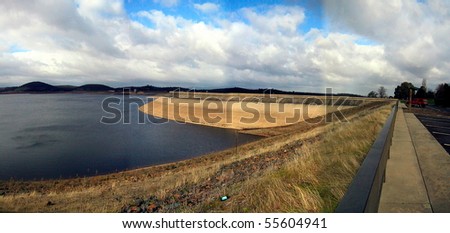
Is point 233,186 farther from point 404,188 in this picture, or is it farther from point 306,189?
point 404,188

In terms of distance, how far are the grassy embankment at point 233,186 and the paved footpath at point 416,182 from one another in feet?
2.05

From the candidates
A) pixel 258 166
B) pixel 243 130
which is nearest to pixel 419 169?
pixel 258 166

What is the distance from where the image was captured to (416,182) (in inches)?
186

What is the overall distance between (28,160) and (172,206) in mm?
17502

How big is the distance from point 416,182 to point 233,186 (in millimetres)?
4731

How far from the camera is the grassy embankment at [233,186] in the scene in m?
4.73

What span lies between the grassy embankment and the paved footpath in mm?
626

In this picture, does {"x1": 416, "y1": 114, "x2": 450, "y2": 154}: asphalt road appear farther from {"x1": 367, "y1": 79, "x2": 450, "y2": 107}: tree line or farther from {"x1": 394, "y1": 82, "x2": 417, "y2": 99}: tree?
{"x1": 394, "y1": 82, "x2": 417, "y2": 99}: tree

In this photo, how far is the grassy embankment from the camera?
4.73 m

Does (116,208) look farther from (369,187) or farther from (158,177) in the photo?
(369,187)
